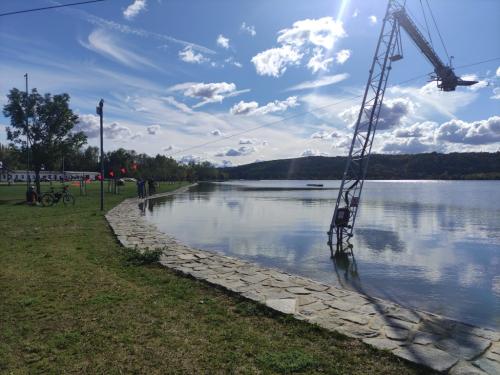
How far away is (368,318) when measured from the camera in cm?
538

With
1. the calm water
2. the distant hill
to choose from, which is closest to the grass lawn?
the calm water

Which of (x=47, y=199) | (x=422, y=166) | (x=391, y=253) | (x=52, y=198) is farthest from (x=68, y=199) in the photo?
(x=422, y=166)

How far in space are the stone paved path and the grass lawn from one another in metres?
0.27

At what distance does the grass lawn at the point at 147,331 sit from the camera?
155 inches

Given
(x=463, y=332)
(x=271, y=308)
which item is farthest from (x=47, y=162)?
(x=463, y=332)

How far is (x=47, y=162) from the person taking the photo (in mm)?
Answer: 29266

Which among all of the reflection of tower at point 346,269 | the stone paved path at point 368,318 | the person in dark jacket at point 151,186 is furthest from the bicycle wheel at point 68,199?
the reflection of tower at point 346,269

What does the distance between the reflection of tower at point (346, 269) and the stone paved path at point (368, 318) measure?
1.10 meters

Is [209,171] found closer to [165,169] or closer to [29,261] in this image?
[165,169]

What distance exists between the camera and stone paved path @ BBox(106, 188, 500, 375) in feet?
13.8

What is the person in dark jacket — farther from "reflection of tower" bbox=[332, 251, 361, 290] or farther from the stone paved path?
the stone paved path

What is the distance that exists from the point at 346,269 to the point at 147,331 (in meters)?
5.84

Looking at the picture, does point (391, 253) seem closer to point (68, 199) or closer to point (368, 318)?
point (368, 318)

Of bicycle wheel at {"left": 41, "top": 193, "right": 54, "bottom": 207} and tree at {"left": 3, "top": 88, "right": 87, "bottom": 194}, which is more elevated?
tree at {"left": 3, "top": 88, "right": 87, "bottom": 194}
